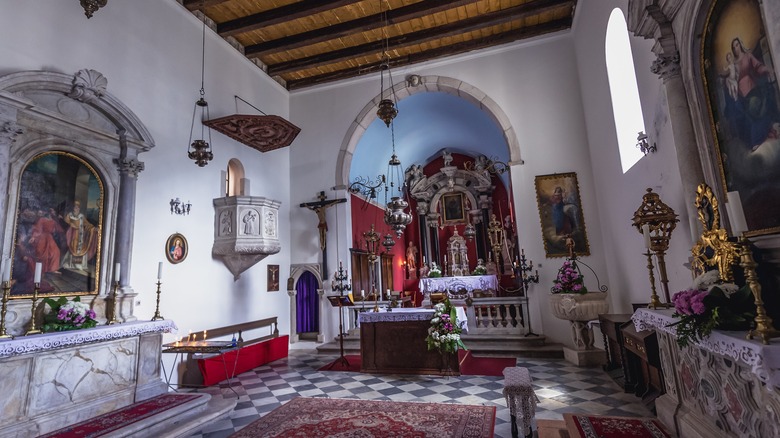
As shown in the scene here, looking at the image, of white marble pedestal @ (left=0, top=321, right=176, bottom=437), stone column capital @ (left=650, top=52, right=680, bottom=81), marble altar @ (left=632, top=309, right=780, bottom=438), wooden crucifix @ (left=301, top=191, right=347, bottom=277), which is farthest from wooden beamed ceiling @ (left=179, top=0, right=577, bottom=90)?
marble altar @ (left=632, top=309, right=780, bottom=438)

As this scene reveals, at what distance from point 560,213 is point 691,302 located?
5722 millimetres

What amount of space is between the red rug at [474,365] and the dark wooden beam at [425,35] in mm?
6756

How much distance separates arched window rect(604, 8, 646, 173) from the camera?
18.4 ft

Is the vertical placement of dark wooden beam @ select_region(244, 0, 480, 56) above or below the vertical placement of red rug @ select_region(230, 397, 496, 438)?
above

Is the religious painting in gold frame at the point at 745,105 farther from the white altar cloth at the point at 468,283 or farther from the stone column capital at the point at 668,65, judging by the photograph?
the white altar cloth at the point at 468,283

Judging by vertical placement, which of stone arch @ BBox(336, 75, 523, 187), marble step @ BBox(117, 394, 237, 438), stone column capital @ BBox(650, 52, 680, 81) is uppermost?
stone arch @ BBox(336, 75, 523, 187)

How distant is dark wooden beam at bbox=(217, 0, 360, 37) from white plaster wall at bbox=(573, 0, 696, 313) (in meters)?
4.54

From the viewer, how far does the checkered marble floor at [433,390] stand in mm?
4215

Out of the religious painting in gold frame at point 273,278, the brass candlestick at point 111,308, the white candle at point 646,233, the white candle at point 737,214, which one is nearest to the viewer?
the white candle at point 737,214

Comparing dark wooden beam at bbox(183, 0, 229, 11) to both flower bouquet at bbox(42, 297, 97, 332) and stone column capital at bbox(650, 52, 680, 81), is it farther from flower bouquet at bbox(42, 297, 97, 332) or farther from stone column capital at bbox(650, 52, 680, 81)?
stone column capital at bbox(650, 52, 680, 81)

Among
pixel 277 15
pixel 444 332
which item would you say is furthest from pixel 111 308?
pixel 277 15

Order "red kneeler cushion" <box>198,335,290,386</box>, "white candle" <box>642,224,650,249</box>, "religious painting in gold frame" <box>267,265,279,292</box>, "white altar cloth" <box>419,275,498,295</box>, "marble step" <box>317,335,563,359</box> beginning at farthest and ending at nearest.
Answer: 1. "white altar cloth" <box>419,275,498,295</box>
2. "religious painting in gold frame" <box>267,265,279,292</box>
3. "marble step" <box>317,335,563,359</box>
4. "red kneeler cushion" <box>198,335,290,386</box>
5. "white candle" <box>642,224,650,249</box>

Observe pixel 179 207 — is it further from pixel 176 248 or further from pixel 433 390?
pixel 433 390

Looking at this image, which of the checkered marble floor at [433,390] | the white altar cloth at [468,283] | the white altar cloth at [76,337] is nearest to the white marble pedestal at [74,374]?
the white altar cloth at [76,337]
